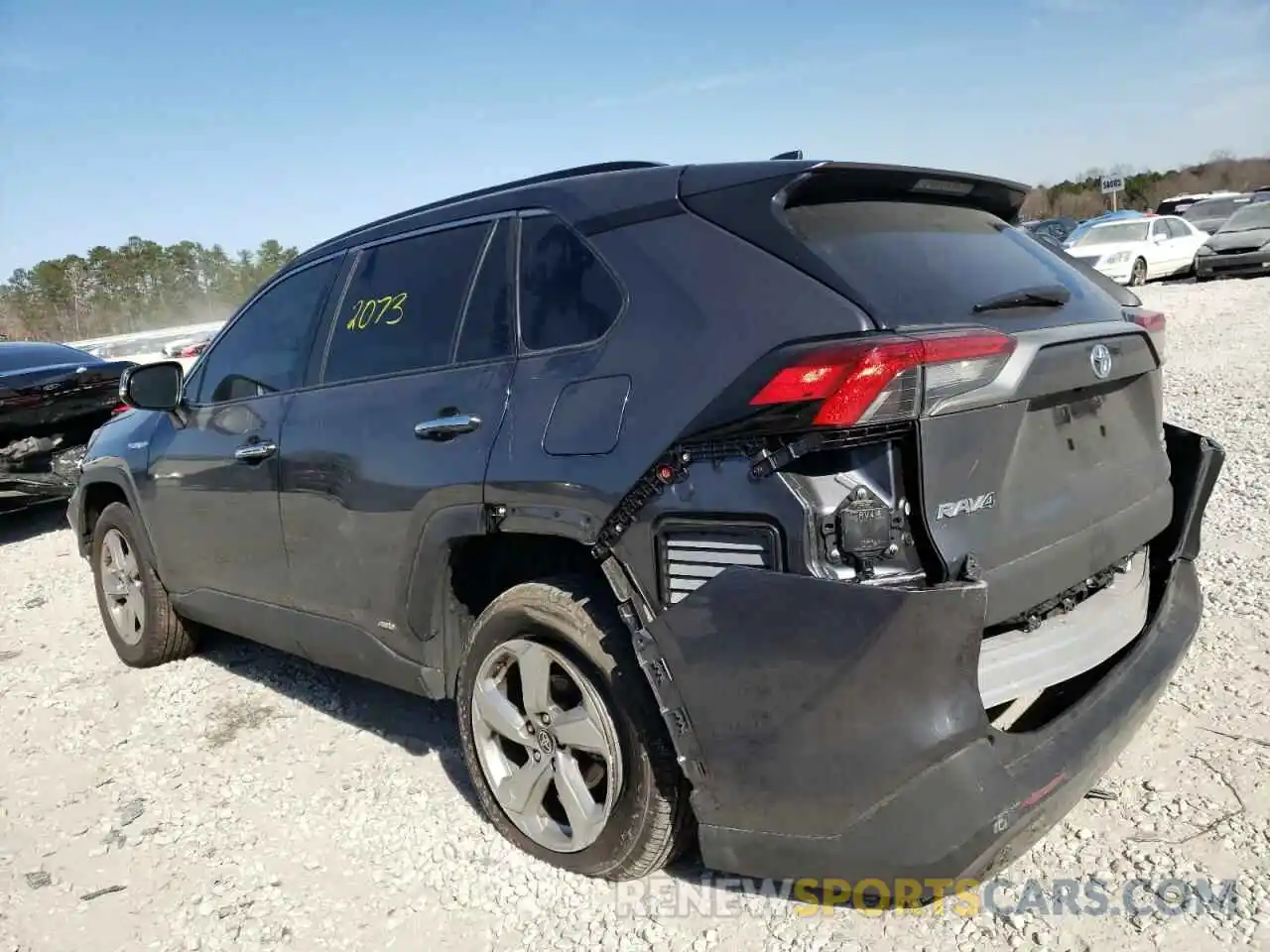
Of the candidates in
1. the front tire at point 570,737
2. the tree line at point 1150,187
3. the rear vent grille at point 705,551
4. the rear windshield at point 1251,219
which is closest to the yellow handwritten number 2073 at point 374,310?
the front tire at point 570,737

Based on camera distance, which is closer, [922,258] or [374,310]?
[922,258]

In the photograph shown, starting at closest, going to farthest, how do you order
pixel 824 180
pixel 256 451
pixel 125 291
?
pixel 824 180 → pixel 256 451 → pixel 125 291

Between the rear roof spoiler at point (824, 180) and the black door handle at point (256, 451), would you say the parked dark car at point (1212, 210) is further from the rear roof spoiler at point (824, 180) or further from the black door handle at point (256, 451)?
the black door handle at point (256, 451)

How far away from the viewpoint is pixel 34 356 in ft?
28.9

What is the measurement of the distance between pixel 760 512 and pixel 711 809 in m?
0.73

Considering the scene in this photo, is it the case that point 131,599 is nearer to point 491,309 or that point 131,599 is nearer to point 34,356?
point 491,309

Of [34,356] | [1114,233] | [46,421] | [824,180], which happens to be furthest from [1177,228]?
[824,180]

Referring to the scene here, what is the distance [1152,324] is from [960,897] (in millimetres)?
1722

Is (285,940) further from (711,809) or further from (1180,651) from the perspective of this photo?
(1180,651)

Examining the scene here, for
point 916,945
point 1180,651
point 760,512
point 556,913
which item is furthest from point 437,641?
point 1180,651

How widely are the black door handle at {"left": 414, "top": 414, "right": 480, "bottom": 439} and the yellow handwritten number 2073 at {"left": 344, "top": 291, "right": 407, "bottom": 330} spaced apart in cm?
52

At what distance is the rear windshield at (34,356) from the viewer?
850 centimetres

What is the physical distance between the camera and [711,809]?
222cm

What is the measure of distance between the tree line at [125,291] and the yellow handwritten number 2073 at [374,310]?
43.7 m
